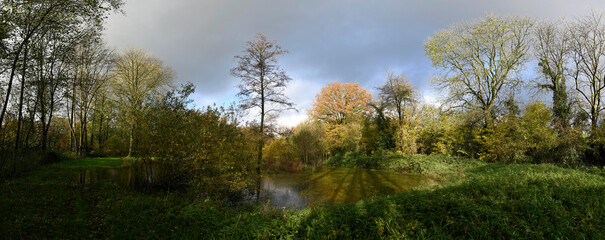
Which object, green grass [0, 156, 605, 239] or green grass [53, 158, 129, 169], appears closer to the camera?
green grass [0, 156, 605, 239]

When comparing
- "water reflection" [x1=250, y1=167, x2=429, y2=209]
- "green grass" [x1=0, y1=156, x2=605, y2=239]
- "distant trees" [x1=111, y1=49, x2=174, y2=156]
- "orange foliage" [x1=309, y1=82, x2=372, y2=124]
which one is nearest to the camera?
"green grass" [x1=0, y1=156, x2=605, y2=239]

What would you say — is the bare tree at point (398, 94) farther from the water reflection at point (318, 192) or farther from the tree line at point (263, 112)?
the water reflection at point (318, 192)

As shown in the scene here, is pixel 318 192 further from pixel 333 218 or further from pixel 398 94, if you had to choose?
pixel 398 94

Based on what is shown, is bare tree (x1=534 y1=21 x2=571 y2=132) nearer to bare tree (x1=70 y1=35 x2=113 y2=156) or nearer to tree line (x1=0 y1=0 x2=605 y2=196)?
tree line (x1=0 y1=0 x2=605 y2=196)

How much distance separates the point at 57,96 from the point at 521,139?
30.7 meters

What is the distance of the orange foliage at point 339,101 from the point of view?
2981 centimetres

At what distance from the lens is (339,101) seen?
98.6 feet

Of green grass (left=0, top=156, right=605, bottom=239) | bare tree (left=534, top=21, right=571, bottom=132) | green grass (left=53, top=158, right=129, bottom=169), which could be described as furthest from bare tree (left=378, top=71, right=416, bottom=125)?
green grass (left=53, top=158, right=129, bottom=169)

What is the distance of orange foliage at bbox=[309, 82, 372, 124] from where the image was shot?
29812mm

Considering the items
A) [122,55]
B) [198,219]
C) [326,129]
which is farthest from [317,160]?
[122,55]

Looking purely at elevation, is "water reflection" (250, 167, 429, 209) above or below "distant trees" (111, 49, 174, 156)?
below

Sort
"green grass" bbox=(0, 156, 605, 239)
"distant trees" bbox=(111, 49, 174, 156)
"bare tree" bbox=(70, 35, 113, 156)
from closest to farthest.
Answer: "green grass" bbox=(0, 156, 605, 239) < "bare tree" bbox=(70, 35, 113, 156) < "distant trees" bbox=(111, 49, 174, 156)

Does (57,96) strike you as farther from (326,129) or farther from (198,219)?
(326,129)

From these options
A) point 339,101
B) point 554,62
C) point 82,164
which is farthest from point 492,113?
point 82,164
